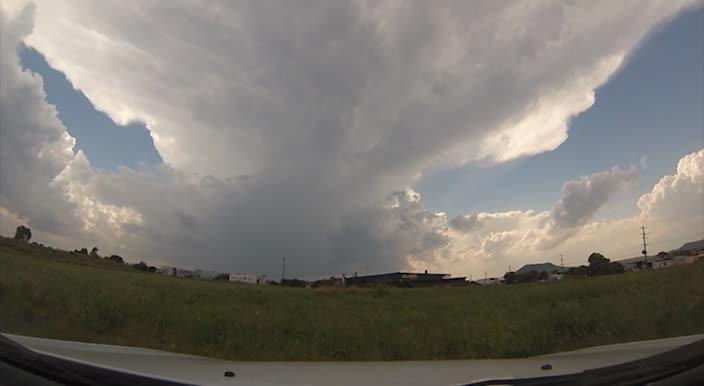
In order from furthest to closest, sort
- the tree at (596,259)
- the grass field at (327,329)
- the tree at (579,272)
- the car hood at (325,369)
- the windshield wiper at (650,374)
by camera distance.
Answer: the tree at (596,259) → the tree at (579,272) → the grass field at (327,329) → the car hood at (325,369) → the windshield wiper at (650,374)

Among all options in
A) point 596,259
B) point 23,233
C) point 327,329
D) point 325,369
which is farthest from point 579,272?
point 23,233

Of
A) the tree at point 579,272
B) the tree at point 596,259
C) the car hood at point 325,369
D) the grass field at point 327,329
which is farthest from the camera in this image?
the tree at point 596,259

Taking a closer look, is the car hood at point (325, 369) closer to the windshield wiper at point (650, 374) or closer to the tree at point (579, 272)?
the windshield wiper at point (650, 374)

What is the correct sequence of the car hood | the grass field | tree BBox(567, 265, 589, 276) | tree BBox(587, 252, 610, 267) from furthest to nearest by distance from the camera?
tree BBox(587, 252, 610, 267) → tree BBox(567, 265, 589, 276) → the grass field → the car hood

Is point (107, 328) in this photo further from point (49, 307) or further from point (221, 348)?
point (221, 348)

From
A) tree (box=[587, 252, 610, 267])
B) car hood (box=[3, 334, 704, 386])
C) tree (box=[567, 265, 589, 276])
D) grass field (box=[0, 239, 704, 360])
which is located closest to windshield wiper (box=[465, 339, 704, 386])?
car hood (box=[3, 334, 704, 386])

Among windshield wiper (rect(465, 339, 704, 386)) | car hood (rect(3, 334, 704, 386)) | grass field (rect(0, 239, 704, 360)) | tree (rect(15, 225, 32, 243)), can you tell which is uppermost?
tree (rect(15, 225, 32, 243))

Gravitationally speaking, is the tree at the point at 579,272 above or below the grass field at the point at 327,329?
above

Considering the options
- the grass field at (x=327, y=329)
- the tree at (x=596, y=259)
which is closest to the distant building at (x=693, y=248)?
the tree at (x=596, y=259)

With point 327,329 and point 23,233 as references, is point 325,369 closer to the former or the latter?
point 327,329

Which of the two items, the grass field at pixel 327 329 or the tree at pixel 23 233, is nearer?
A: the grass field at pixel 327 329

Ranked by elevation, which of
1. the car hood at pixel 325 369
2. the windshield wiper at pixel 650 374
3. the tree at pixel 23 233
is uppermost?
the tree at pixel 23 233

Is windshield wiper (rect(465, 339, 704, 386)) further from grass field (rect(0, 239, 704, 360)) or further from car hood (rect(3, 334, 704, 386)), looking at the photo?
grass field (rect(0, 239, 704, 360))

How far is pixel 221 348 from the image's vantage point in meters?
7.63
